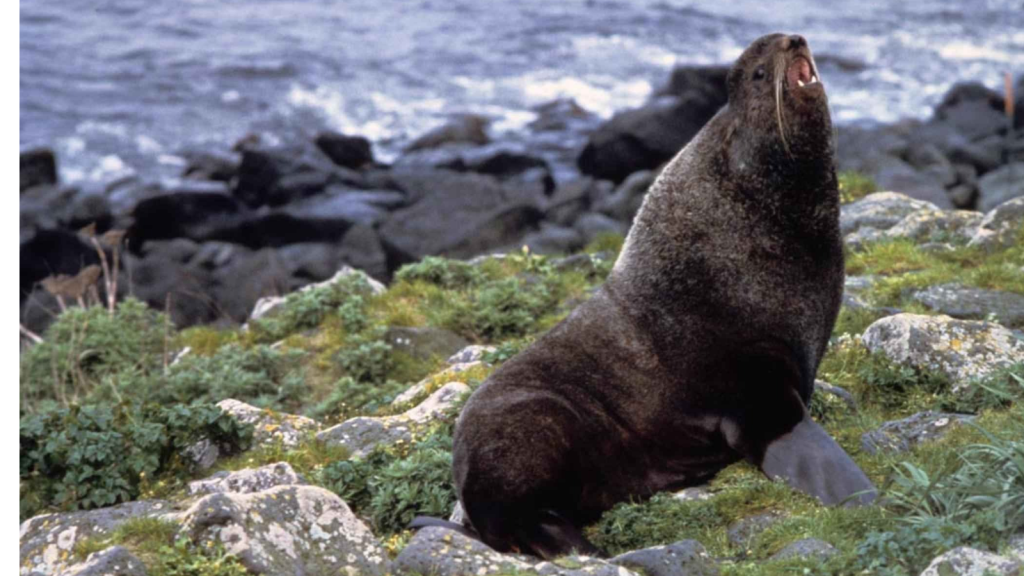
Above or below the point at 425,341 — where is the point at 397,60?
below

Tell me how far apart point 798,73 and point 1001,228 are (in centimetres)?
440

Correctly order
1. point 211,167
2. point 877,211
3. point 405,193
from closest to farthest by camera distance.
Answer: point 877,211 < point 405,193 < point 211,167

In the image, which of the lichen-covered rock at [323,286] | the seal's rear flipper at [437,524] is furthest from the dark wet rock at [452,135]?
the seal's rear flipper at [437,524]

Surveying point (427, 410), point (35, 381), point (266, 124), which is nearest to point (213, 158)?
point (266, 124)

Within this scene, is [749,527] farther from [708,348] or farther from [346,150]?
[346,150]

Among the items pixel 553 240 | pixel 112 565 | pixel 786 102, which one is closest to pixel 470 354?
pixel 786 102

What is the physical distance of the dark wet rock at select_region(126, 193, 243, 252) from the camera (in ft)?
77.5

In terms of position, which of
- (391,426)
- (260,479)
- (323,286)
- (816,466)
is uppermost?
(816,466)

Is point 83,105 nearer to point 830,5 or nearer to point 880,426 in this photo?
point 830,5

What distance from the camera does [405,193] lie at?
82.5ft

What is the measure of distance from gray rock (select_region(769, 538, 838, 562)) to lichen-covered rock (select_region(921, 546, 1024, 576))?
596 millimetres

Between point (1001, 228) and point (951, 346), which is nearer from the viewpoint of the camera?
point (951, 346)

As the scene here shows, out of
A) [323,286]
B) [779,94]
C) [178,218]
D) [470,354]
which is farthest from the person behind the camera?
[178,218]
